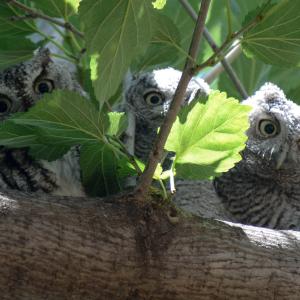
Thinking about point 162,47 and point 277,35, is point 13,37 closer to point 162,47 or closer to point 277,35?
point 162,47

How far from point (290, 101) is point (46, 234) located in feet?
3.74

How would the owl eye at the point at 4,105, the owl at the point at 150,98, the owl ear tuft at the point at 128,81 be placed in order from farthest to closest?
1. the owl ear tuft at the point at 128,81
2. the owl at the point at 150,98
3. the owl eye at the point at 4,105

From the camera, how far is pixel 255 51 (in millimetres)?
1462

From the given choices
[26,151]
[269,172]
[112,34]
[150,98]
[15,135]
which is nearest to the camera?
[112,34]

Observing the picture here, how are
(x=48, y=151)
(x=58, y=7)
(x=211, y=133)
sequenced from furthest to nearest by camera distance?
(x=58, y=7) < (x=48, y=151) < (x=211, y=133)

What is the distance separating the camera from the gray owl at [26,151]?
1851 millimetres

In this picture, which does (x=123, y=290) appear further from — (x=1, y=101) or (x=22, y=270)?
(x=1, y=101)

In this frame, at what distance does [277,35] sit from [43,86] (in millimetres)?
847

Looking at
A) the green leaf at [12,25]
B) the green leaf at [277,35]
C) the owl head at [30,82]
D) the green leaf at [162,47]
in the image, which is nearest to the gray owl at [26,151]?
the owl head at [30,82]

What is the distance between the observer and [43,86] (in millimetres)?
2049

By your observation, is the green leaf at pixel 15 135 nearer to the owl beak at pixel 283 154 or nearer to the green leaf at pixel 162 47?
the green leaf at pixel 162 47

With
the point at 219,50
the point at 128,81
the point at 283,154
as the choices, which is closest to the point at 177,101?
the point at 219,50

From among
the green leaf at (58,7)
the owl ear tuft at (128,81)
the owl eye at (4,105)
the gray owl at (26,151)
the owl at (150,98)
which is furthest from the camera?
the owl ear tuft at (128,81)

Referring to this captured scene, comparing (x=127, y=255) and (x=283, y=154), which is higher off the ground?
(x=283, y=154)
